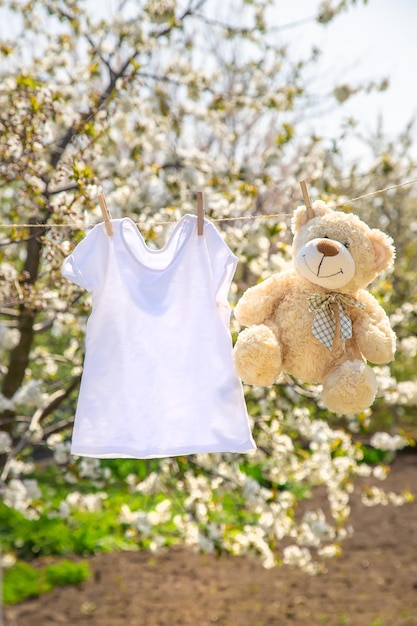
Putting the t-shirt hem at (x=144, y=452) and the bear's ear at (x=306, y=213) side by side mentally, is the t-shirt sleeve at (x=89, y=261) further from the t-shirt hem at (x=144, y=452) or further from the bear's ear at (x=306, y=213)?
the bear's ear at (x=306, y=213)

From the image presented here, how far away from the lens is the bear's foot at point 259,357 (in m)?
1.91

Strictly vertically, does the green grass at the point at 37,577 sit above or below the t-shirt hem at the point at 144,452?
below

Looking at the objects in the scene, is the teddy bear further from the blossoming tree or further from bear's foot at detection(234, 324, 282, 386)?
the blossoming tree

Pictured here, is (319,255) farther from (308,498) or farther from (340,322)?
(308,498)

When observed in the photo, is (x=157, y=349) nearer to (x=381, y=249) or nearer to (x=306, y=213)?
(x=306, y=213)

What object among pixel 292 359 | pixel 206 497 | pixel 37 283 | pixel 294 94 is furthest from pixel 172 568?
pixel 292 359

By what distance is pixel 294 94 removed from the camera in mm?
4152

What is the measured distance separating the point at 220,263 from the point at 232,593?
11.9 feet

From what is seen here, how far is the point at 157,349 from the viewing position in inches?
84.3

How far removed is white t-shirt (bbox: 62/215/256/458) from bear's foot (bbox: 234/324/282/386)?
0.16 metres

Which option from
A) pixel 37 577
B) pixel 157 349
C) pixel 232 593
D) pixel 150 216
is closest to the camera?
pixel 157 349

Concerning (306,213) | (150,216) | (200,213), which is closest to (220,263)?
(200,213)

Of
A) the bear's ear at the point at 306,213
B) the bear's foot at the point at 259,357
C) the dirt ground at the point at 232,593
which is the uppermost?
the bear's ear at the point at 306,213

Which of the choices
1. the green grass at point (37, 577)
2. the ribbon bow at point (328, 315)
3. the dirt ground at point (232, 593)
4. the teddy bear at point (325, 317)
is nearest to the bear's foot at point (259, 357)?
the teddy bear at point (325, 317)
